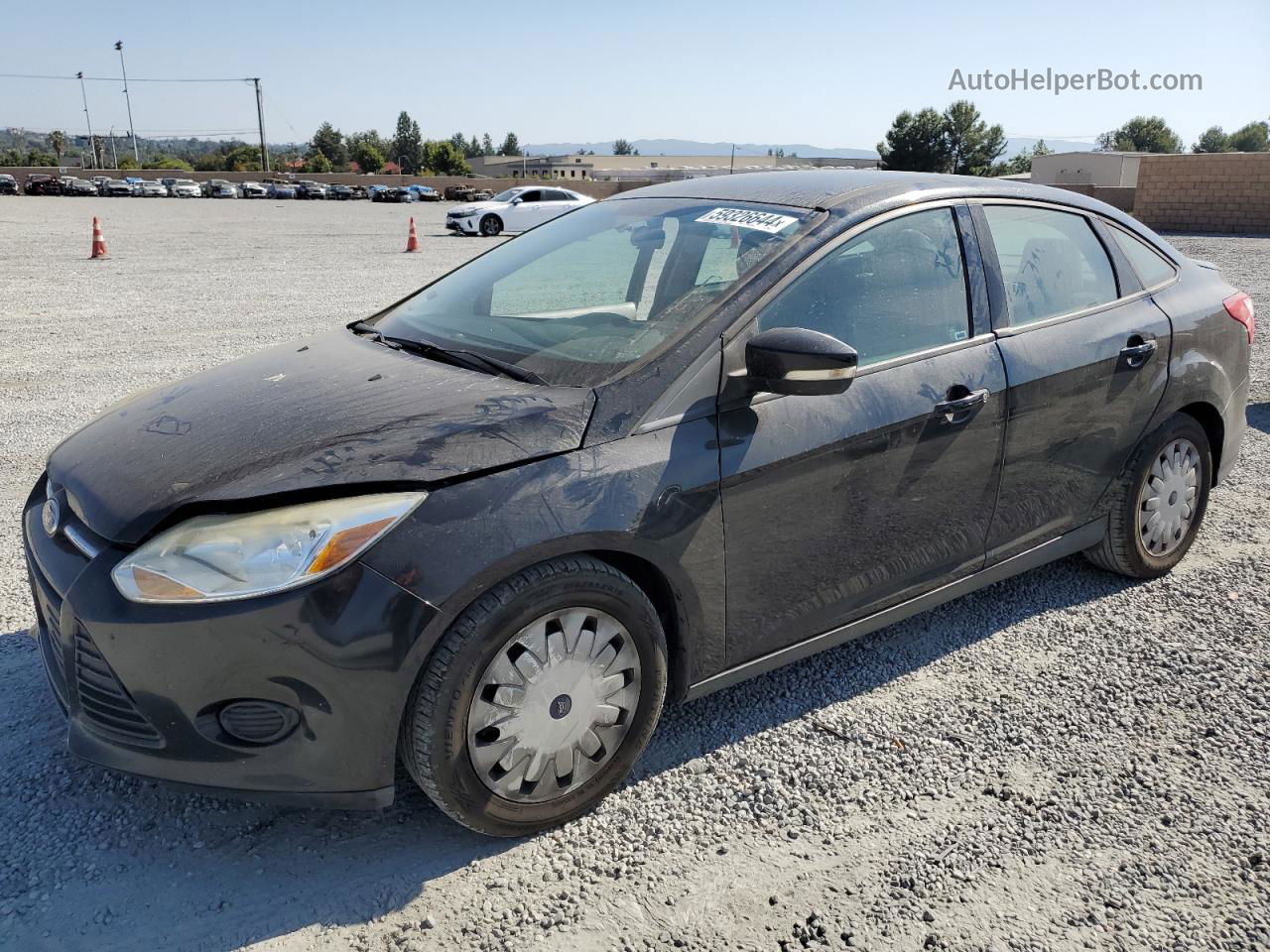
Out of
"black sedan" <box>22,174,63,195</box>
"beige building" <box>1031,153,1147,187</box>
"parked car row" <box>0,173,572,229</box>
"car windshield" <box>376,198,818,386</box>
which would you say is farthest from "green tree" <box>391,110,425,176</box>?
"car windshield" <box>376,198,818,386</box>

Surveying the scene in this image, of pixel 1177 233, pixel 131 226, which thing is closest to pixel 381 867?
pixel 1177 233

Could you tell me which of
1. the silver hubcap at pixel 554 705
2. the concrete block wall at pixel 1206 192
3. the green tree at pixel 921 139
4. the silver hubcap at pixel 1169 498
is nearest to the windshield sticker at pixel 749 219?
the silver hubcap at pixel 554 705

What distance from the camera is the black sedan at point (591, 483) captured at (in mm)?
2295

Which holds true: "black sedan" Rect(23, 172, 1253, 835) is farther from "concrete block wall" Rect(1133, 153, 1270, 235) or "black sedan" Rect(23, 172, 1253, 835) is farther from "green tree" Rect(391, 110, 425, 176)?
"green tree" Rect(391, 110, 425, 176)

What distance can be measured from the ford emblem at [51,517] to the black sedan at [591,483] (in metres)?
0.02

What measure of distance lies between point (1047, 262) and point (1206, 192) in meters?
26.5

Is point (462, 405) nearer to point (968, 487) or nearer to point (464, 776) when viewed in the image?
point (464, 776)

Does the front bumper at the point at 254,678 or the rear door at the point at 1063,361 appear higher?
the rear door at the point at 1063,361

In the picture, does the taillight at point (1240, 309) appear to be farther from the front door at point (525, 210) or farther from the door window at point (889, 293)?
the front door at point (525, 210)

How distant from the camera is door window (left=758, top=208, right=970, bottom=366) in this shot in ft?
9.91

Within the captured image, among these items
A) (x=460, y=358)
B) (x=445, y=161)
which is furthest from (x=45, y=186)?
(x=460, y=358)

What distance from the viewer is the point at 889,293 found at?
3227 mm

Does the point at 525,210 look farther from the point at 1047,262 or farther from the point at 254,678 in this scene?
the point at 254,678

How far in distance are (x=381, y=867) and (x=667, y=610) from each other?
3.26 feet
